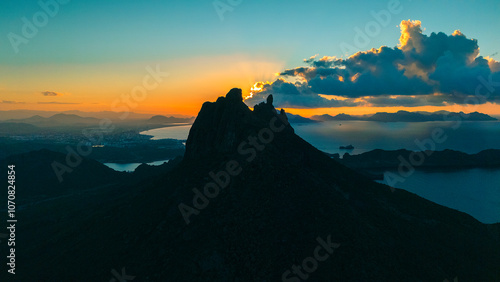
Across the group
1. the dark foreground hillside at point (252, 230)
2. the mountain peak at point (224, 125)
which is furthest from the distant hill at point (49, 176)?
the mountain peak at point (224, 125)

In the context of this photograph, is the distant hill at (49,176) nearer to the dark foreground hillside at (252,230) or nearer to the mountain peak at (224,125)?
the dark foreground hillside at (252,230)

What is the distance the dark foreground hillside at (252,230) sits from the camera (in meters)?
40.0

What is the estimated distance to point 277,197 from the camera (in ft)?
160

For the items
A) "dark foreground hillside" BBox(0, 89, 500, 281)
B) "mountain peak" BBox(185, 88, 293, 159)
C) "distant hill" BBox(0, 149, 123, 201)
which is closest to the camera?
"dark foreground hillside" BBox(0, 89, 500, 281)

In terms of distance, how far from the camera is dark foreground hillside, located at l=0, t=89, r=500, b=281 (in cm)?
4003

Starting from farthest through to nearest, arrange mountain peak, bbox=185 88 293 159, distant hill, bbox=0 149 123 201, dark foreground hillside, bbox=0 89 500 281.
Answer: distant hill, bbox=0 149 123 201, mountain peak, bbox=185 88 293 159, dark foreground hillside, bbox=0 89 500 281

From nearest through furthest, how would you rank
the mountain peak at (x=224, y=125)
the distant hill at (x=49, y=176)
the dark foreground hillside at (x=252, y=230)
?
the dark foreground hillside at (x=252, y=230) → the mountain peak at (x=224, y=125) → the distant hill at (x=49, y=176)

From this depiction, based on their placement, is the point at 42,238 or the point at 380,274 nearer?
the point at 380,274

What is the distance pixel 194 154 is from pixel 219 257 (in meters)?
30.6

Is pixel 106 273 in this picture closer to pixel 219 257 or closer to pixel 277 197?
pixel 219 257

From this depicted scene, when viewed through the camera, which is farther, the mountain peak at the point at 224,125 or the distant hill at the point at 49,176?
the distant hill at the point at 49,176

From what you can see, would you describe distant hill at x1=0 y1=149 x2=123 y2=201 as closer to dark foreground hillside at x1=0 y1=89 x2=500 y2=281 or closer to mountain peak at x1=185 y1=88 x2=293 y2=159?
dark foreground hillside at x1=0 y1=89 x2=500 y2=281

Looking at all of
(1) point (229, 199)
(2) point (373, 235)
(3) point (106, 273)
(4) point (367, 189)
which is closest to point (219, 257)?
(1) point (229, 199)

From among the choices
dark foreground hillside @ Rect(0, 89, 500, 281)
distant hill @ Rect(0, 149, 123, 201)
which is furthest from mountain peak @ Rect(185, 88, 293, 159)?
distant hill @ Rect(0, 149, 123, 201)
